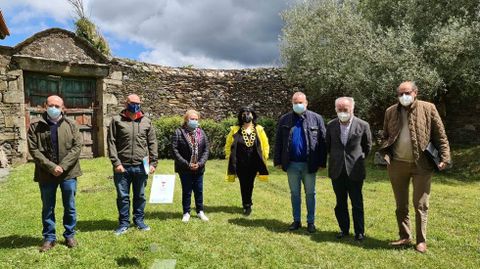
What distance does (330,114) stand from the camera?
15.4 meters

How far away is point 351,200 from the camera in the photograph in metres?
5.27

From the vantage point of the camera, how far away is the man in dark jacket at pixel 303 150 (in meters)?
5.54

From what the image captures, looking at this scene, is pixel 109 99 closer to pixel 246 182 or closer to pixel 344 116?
pixel 246 182

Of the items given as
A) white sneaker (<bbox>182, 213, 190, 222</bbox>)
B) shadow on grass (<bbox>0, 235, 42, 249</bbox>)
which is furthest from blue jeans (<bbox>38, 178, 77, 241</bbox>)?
white sneaker (<bbox>182, 213, 190, 222</bbox>)

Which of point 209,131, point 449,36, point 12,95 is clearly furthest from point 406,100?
point 12,95

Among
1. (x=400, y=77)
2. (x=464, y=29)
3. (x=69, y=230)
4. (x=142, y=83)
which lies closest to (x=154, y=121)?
(x=142, y=83)

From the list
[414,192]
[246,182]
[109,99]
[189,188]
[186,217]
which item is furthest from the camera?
[109,99]

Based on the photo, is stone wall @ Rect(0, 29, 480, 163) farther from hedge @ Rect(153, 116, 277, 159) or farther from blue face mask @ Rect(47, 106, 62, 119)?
blue face mask @ Rect(47, 106, 62, 119)

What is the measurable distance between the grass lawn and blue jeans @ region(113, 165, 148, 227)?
0.72 ft

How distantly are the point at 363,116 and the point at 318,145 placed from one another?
23.5 feet

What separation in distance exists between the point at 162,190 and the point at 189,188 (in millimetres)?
444

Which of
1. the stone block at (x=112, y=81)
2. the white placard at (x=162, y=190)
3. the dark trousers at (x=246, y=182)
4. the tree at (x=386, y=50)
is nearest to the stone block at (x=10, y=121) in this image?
the stone block at (x=112, y=81)

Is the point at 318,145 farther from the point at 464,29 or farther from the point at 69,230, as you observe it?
the point at 464,29

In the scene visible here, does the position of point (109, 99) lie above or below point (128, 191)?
above
